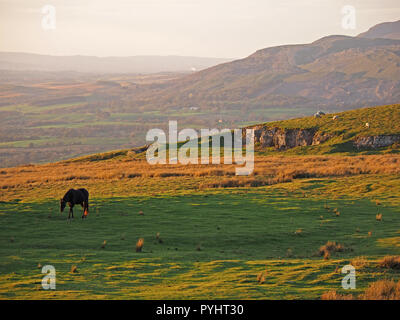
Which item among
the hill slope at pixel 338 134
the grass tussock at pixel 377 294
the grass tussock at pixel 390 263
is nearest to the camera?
the grass tussock at pixel 377 294

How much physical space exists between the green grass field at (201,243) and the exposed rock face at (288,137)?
121 ft

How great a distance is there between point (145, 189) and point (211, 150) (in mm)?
39033

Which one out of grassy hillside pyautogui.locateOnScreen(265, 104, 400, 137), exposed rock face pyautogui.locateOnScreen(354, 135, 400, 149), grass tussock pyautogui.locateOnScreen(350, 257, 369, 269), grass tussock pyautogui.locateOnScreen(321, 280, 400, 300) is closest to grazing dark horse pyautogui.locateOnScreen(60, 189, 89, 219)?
grass tussock pyautogui.locateOnScreen(350, 257, 369, 269)

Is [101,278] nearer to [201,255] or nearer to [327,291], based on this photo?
[201,255]

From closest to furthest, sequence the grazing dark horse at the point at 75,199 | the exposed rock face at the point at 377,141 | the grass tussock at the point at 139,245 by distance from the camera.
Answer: the grass tussock at the point at 139,245, the grazing dark horse at the point at 75,199, the exposed rock face at the point at 377,141

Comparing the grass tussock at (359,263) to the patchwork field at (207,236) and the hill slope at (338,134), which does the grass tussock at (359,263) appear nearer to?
the patchwork field at (207,236)

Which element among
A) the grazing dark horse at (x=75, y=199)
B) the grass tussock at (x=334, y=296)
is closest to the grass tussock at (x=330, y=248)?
the grass tussock at (x=334, y=296)

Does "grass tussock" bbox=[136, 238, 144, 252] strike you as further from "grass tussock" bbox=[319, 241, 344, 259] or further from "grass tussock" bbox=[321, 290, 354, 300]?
"grass tussock" bbox=[321, 290, 354, 300]

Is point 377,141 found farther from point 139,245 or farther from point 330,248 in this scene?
point 139,245

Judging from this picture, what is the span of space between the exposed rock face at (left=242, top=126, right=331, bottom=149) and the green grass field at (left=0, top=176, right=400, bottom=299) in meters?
36.7

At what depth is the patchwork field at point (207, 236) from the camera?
14781mm

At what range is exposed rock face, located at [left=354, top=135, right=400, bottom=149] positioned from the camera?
6372cm

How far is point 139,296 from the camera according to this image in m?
13.3

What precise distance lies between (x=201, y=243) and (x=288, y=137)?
183ft
